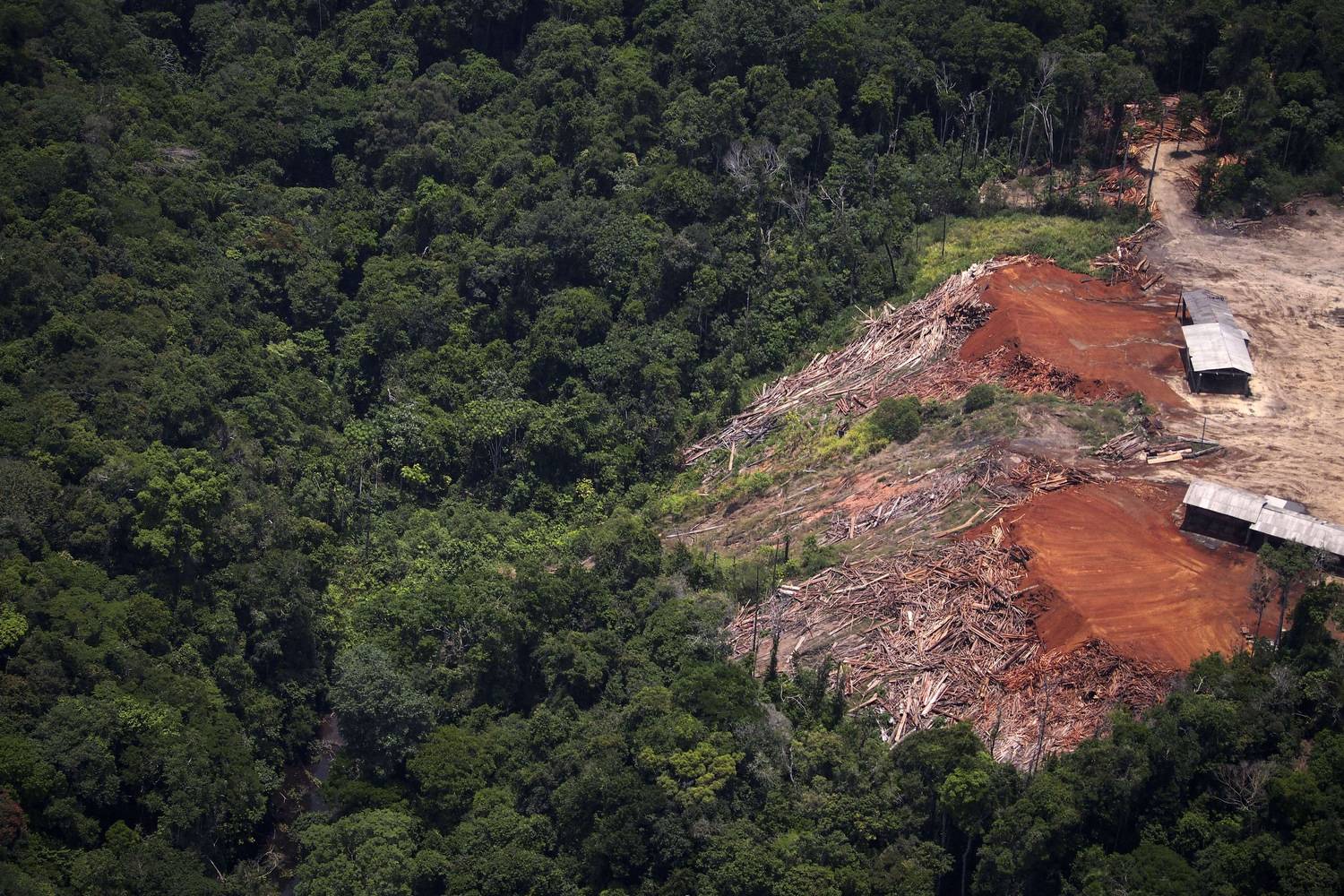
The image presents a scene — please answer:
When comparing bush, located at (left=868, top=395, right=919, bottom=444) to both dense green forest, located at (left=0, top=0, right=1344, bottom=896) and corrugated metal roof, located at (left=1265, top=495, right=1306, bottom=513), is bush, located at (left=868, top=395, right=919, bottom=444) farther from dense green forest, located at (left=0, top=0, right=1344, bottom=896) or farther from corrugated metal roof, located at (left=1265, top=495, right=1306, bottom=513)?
corrugated metal roof, located at (left=1265, top=495, right=1306, bottom=513)

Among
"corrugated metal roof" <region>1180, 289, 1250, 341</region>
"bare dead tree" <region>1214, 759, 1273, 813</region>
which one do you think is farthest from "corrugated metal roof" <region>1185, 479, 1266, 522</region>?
"bare dead tree" <region>1214, 759, 1273, 813</region>

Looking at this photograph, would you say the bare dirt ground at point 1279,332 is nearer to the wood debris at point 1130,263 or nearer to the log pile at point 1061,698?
the wood debris at point 1130,263

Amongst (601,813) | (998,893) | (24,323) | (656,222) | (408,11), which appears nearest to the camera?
(998,893)

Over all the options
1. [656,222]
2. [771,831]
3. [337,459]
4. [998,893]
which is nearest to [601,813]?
[771,831]

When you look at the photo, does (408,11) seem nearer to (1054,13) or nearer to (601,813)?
(1054,13)

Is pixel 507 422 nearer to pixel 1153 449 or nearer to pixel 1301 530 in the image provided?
pixel 1153 449

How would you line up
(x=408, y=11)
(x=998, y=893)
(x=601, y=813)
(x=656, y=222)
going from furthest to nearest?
(x=408, y=11) → (x=656, y=222) → (x=601, y=813) → (x=998, y=893)
